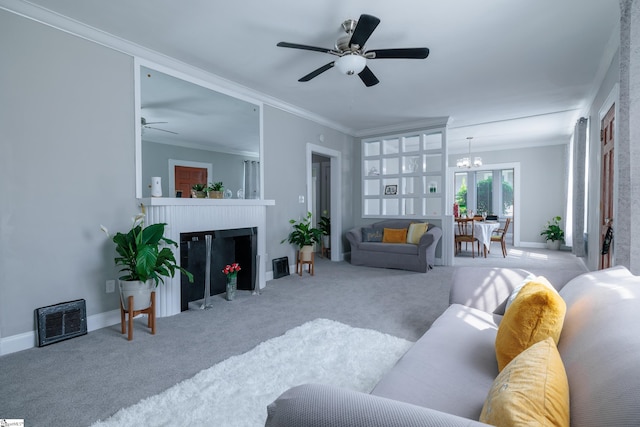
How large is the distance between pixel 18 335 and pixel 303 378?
2.31m

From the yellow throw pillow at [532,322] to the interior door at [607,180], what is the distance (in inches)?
108

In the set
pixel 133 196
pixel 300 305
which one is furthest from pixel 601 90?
pixel 133 196

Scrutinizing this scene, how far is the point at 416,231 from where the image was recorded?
568cm

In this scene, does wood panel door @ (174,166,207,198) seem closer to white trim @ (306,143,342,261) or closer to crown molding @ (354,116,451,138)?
white trim @ (306,143,342,261)

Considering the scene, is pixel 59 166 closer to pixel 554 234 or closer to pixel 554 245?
pixel 554 234

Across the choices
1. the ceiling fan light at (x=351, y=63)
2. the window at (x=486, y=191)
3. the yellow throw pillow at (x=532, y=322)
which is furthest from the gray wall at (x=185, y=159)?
the window at (x=486, y=191)

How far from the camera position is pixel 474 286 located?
7.67ft

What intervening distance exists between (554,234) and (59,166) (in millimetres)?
9307

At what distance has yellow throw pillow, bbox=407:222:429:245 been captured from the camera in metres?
5.62

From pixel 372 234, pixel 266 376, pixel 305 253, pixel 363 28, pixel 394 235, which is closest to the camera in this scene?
pixel 266 376

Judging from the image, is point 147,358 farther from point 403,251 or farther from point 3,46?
point 403,251

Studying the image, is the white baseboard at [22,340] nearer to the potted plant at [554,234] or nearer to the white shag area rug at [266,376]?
the white shag area rug at [266,376]

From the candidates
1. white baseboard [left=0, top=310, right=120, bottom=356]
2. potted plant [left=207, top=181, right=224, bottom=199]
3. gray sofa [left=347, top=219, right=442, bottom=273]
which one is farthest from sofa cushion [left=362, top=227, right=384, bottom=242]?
white baseboard [left=0, top=310, right=120, bottom=356]

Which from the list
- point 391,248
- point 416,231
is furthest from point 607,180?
point 391,248
